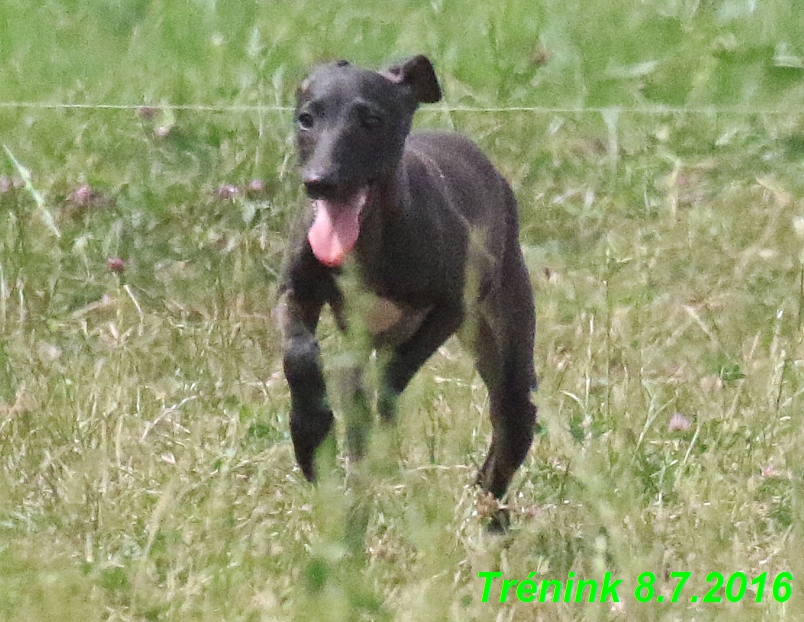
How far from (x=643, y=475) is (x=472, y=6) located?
11.3 ft

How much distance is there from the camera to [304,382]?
3066 millimetres

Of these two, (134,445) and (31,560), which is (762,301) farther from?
(31,560)

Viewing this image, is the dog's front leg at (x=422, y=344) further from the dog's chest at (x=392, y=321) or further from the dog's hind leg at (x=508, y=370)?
the dog's hind leg at (x=508, y=370)

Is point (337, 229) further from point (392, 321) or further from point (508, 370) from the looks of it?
point (508, 370)

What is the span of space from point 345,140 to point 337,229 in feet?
0.66

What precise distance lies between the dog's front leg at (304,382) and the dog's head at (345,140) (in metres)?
0.17

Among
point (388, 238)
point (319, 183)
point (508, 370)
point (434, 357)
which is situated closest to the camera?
point (319, 183)

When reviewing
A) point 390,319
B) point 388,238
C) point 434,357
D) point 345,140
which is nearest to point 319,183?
point 345,140

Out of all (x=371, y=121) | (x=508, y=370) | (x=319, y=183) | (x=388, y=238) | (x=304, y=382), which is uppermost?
(x=371, y=121)

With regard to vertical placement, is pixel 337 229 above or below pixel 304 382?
above

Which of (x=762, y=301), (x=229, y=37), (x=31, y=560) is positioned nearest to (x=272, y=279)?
(x=229, y=37)

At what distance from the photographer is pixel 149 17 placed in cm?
633

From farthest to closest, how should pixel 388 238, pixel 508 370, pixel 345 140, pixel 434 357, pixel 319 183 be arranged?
pixel 434 357
pixel 508 370
pixel 388 238
pixel 345 140
pixel 319 183

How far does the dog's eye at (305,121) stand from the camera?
3.11 meters
